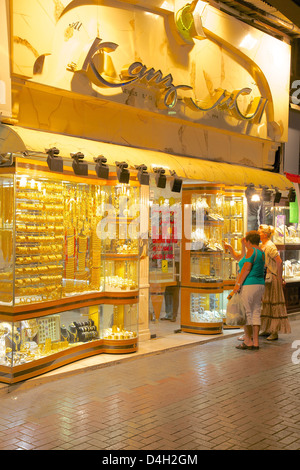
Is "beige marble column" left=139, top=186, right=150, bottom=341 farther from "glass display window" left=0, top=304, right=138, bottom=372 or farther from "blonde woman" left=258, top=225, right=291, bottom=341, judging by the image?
"blonde woman" left=258, top=225, right=291, bottom=341

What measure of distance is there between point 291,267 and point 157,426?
30.5 ft

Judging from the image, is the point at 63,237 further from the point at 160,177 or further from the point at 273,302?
the point at 273,302

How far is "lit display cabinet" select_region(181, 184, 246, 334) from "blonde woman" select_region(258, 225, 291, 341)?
883 mm

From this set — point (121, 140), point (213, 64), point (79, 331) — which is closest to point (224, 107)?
point (213, 64)

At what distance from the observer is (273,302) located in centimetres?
1027

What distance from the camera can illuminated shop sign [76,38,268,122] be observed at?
8711mm

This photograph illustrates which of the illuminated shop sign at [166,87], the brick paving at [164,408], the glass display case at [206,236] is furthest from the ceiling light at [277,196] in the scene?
the brick paving at [164,408]

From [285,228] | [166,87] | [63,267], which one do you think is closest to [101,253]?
[63,267]

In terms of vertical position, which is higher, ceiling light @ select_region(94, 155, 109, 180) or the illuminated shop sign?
the illuminated shop sign

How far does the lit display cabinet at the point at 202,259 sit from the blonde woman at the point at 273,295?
88 centimetres

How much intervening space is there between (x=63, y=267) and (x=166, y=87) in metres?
3.94

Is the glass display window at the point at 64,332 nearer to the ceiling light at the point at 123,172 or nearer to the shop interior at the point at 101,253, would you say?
the shop interior at the point at 101,253

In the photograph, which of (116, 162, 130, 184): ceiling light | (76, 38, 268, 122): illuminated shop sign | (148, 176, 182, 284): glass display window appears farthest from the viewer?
(148, 176, 182, 284): glass display window

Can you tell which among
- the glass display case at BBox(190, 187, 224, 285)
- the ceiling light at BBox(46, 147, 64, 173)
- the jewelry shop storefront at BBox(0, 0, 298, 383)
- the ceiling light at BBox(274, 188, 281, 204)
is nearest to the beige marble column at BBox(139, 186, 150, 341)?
the jewelry shop storefront at BBox(0, 0, 298, 383)
